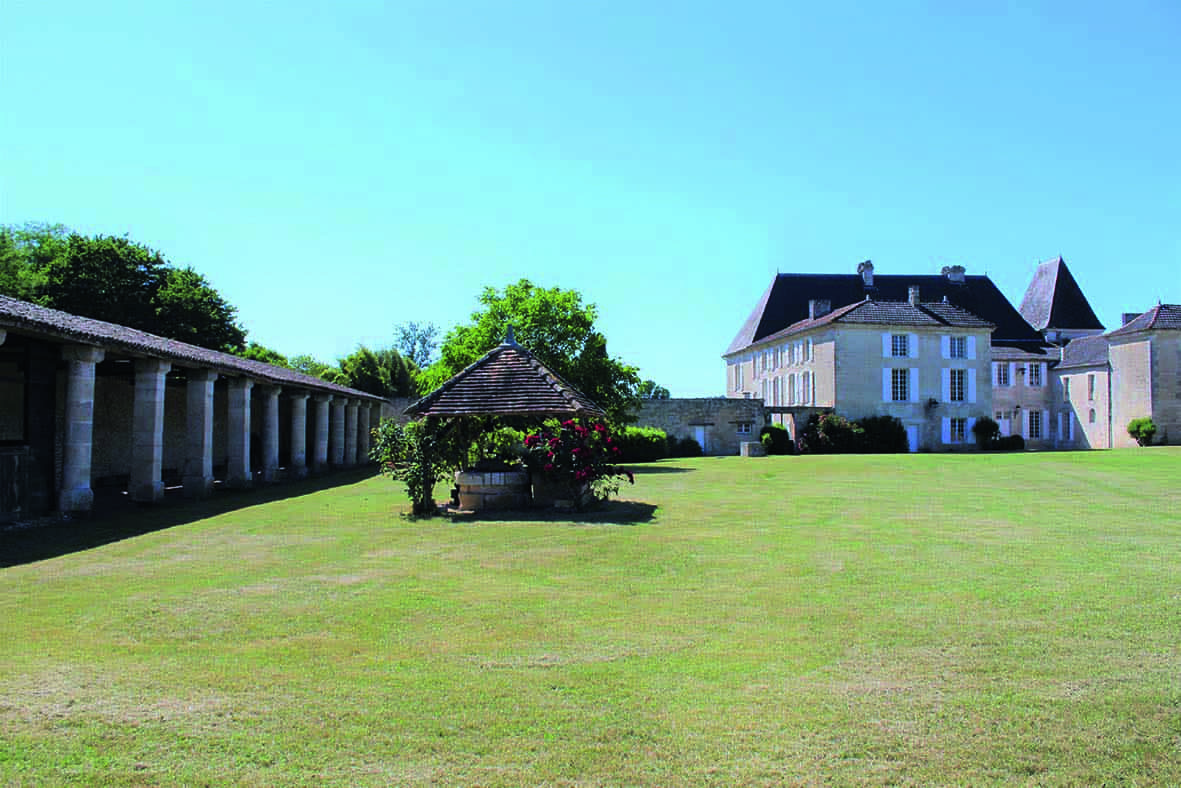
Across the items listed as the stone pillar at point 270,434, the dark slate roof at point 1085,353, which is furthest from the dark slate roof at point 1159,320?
the stone pillar at point 270,434

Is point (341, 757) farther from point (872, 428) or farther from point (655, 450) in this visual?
point (872, 428)

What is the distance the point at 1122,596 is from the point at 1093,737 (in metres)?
3.32

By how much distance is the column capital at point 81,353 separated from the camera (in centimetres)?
1288

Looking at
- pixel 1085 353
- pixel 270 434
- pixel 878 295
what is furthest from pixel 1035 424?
pixel 270 434

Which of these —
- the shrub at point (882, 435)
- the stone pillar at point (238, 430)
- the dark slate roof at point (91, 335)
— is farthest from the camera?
the shrub at point (882, 435)

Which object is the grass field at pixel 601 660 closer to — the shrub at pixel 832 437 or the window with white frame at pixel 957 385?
the shrub at pixel 832 437

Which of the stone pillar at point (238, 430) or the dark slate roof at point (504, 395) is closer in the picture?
the dark slate roof at point (504, 395)

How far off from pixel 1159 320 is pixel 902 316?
11595 mm

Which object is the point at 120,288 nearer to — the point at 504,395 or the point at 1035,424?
the point at 504,395

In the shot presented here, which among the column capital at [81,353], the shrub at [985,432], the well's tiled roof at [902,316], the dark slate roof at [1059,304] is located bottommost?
the shrub at [985,432]

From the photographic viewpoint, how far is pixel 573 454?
43.7 ft

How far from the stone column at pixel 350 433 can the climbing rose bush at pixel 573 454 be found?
19904 millimetres

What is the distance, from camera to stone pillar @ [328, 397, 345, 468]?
30073mm

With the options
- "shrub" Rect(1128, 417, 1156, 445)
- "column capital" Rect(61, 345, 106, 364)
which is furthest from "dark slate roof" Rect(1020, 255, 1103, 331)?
"column capital" Rect(61, 345, 106, 364)
